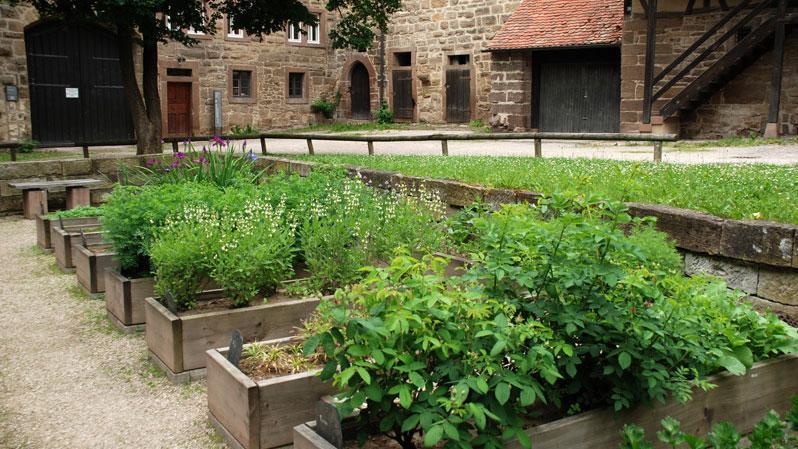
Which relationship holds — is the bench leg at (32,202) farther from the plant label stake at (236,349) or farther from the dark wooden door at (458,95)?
the dark wooden door at (458,95)

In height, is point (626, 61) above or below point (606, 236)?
above

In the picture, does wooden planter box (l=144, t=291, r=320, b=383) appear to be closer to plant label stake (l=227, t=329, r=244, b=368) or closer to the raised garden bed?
plant label stake (l=227, t=329, r=244, b=368)

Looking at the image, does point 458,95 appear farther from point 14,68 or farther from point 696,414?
point 696,414

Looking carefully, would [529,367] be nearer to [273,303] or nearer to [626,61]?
[273,303]

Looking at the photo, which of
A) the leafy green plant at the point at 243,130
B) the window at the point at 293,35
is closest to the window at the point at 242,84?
the leafy green plant at the point at 243,130

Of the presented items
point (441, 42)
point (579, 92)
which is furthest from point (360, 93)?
point (579, 92)

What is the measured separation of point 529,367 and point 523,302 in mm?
538

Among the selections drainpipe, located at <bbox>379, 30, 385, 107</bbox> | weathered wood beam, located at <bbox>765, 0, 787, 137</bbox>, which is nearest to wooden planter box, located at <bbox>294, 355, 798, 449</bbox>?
weathered wood beam, located at <bbox>765, 0, 787, 137</bbox>

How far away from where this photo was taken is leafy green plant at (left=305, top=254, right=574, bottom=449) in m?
3.20

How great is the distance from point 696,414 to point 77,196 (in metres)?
10.6

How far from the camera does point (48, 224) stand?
10031 mm

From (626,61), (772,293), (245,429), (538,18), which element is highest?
(538,18)

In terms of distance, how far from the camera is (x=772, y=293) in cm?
557

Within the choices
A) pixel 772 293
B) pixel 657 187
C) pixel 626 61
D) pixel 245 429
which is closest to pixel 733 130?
pixel 626 61
